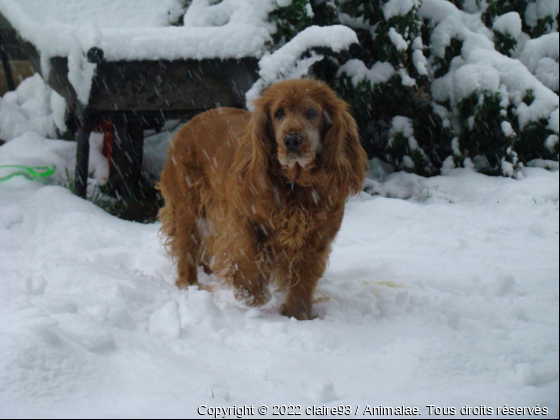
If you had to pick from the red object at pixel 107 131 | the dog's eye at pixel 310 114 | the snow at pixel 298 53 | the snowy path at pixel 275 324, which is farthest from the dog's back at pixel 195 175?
the red object at pixel 107 131

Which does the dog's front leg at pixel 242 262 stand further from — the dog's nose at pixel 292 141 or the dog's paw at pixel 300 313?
the dog's nose at pixel 292 141

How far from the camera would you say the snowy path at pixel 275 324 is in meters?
1.53

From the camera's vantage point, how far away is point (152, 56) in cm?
344

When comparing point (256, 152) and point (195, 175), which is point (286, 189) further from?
point (195, 175)

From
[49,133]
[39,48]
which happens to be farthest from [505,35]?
[49,133]

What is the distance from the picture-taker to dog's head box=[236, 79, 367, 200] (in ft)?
7.37

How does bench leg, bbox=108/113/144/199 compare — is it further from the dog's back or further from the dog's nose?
the dog's nose

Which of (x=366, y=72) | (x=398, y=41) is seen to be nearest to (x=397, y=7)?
(x=398, y=41)

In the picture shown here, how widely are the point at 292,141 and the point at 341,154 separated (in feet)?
1.05

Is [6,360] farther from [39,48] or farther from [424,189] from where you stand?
[424,189]

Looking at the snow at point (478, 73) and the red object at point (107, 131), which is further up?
the snow at point (478, 73)

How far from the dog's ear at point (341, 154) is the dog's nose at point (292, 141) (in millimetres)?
216

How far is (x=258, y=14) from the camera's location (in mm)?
3861

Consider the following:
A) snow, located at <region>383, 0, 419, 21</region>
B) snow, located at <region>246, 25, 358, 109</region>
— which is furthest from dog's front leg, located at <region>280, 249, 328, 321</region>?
snow, located at <region>383, 0, 419, 21</region>
